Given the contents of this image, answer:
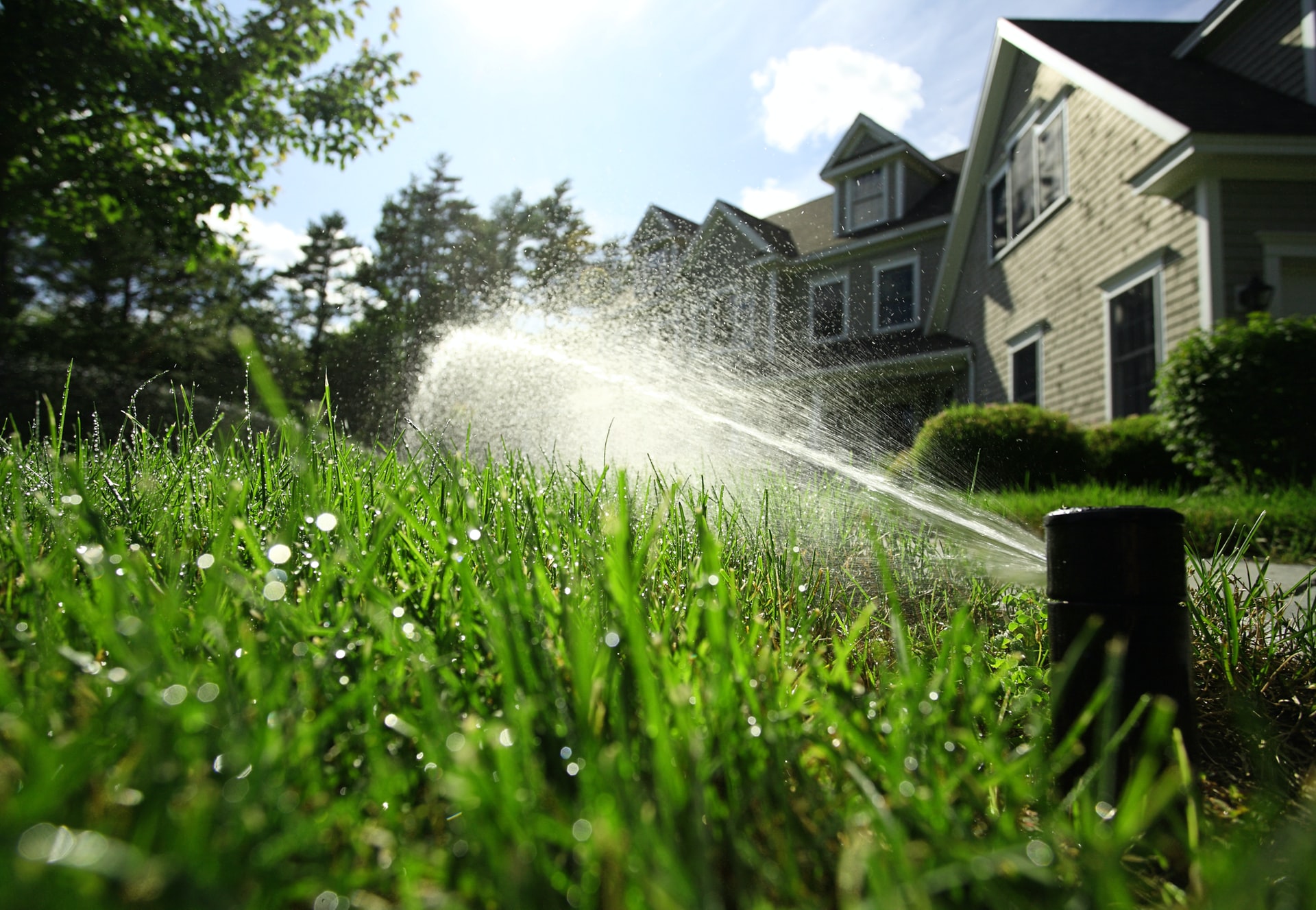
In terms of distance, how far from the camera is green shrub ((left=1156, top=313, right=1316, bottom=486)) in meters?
7.39

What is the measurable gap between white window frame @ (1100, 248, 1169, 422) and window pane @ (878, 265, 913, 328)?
7.60 m

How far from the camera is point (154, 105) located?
10.5 meters

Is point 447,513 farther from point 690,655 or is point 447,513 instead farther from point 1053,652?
point 1053,652

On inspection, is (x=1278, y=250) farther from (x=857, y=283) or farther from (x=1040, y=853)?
(x=857, y=283)

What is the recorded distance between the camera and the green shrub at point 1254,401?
739 centimetres

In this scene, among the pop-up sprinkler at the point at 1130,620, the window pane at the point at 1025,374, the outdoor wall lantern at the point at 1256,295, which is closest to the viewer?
the pop-up sprinkler at the point at 1130,620

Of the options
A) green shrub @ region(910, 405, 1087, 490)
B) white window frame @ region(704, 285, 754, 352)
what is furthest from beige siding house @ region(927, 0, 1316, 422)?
white window frame @ region(704, 285, 754, 352)

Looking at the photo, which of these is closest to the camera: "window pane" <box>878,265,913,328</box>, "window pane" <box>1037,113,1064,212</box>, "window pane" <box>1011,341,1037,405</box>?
"window pane" <box>1037,113,1064,212</box>

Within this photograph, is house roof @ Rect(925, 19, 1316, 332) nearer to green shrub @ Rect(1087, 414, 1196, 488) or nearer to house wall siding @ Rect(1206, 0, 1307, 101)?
house wall siding @ Rect(1206, 0, 1307, 101)

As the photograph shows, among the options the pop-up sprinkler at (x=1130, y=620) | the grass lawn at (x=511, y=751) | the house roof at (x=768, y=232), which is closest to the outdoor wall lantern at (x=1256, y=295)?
the grass lawn at (x=511, y=751)

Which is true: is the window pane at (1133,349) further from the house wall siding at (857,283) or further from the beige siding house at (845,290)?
the house wall siding at (857,283)

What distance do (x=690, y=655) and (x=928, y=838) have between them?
451mm

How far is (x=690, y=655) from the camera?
3.86 feet

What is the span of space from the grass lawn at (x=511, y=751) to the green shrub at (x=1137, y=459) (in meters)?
8.94
